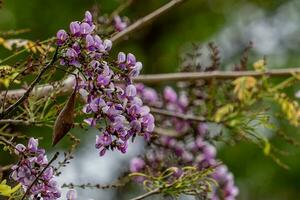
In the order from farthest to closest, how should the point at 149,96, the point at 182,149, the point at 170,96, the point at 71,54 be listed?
the point at 170,96 < the point at 149,96 < the point at 182,149 < the point at 71,54

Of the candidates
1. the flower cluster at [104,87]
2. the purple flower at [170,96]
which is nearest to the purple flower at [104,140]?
the flower cluster at [104,87]

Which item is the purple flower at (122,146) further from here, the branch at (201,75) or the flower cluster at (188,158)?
the branch at (201,75)

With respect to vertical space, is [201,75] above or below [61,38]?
above

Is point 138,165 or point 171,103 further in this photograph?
point 171,103

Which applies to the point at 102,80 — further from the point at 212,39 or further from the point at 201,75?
the point at 212,39

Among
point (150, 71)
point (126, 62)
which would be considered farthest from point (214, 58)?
point (150, 71)

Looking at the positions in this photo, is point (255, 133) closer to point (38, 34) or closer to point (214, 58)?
point (214, 58)

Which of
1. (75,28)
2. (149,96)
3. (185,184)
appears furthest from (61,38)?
(149,96)
